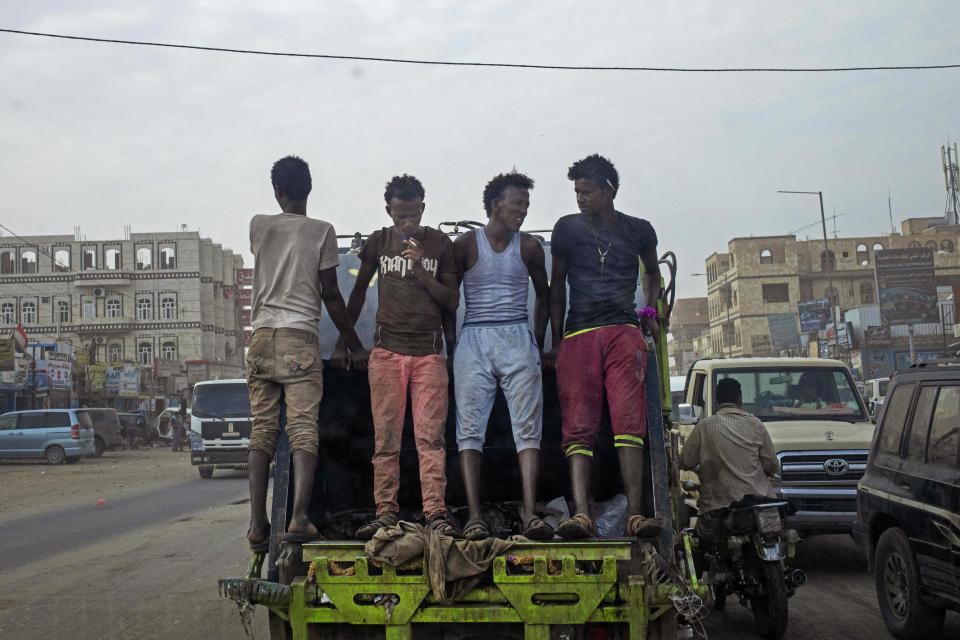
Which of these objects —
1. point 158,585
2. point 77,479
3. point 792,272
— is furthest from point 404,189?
point 792,272

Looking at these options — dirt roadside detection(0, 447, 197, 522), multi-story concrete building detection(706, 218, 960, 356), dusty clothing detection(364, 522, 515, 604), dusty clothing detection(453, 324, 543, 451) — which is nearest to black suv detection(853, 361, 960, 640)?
dusty clothing detection(453, 324, 543, 451)

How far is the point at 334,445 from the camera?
6.08 metres

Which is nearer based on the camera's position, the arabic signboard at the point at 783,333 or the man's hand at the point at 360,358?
the man's hand at the point at 360,358

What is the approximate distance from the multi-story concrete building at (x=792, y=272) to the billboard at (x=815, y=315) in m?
19.7

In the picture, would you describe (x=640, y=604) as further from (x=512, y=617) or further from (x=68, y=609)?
(x=68, y=609)

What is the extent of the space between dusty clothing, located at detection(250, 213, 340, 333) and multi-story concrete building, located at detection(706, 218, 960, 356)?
82522 millimetres

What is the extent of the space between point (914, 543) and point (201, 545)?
8.32 meters

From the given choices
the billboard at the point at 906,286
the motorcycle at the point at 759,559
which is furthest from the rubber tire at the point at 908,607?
the billboard at the point at 906,286

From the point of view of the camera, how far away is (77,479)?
26203 mm

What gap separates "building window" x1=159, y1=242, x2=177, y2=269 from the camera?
93500 mm

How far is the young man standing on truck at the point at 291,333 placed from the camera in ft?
15.7

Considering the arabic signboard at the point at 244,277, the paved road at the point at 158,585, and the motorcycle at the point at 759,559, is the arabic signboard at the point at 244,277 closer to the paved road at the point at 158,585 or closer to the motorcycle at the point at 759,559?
the paved road at the point at 158,585

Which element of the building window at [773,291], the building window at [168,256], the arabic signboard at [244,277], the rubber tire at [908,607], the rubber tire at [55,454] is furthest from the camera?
the building window at [168,256]

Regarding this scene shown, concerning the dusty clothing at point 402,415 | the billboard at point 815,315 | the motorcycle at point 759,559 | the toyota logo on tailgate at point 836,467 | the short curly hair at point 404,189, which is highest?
the billboard at point 815,315
